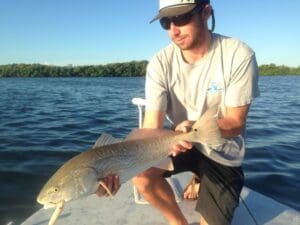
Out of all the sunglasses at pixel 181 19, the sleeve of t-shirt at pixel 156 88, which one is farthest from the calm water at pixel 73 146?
the sunglasses at pixel 181 19

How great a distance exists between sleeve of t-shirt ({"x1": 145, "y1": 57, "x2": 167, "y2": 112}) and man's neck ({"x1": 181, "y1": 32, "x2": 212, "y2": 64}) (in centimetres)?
26

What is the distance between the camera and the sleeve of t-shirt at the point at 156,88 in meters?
4.04

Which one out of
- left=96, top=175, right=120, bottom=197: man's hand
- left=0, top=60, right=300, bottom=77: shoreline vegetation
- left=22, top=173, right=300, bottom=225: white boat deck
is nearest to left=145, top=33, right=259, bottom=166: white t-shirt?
left=22, top=173, right=300, bottom=225: white boat deck

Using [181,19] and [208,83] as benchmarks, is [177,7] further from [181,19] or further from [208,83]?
[208,83]

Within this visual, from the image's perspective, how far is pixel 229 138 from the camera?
3.83 m

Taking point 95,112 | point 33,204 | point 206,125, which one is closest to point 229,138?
point 206,125

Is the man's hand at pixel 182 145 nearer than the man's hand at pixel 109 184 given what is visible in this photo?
No

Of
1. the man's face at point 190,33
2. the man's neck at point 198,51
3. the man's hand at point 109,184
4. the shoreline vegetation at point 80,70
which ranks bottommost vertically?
the shoreline vegetation at point 80,70

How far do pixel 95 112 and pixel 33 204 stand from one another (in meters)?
11.7

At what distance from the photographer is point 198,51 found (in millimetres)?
4012

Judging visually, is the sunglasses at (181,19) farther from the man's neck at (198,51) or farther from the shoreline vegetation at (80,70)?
the shoreline vegetation at (80,70)

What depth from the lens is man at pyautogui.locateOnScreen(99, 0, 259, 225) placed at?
378cm

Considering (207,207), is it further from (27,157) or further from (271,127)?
(271,127)

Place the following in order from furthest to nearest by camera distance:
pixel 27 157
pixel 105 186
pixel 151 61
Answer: pixel 27 157
pixel 151 61
pixel 105 186
